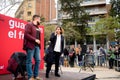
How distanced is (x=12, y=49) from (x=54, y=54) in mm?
1711

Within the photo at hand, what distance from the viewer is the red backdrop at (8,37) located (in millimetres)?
8703

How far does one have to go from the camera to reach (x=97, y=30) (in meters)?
35.7

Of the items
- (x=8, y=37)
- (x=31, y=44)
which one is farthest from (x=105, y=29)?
(x=31, y=44)

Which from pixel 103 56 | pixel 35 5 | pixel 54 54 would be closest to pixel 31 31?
pixel 54 54

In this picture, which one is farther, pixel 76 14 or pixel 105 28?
pixel 76 14

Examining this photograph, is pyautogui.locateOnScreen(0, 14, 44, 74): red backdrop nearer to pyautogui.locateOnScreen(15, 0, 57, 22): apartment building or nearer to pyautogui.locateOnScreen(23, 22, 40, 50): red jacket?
pyautogui.locateOnScreen(23, 22, 40, 50): red jacket

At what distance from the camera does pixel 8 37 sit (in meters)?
9.03

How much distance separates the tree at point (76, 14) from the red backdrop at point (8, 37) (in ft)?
110

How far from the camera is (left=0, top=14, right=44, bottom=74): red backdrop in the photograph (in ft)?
28.6

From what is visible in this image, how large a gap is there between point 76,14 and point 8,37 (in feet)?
114

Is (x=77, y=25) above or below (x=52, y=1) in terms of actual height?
below

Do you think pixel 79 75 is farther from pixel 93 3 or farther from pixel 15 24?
pixel 93 3

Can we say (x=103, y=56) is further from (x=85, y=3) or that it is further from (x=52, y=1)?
(x=52, y=1)

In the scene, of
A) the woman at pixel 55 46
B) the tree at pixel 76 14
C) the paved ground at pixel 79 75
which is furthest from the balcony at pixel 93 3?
the woman at pixel 55 46
